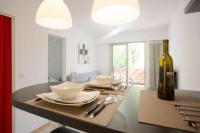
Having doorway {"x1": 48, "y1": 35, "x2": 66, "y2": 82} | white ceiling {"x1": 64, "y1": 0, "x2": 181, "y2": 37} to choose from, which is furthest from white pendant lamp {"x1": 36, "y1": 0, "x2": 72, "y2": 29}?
doorway {"x1": 48, "y1": 35, "x2": 66, "y2": 82}

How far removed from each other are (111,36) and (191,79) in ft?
11.1

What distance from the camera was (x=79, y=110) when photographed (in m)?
0.54

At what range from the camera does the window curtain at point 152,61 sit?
13.4 ft

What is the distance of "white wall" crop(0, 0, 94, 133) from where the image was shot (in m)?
1.83

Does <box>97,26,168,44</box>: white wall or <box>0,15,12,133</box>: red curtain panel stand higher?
<box>97,26,168,44</box>: white wall

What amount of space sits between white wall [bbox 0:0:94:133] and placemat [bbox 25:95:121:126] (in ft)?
5.16

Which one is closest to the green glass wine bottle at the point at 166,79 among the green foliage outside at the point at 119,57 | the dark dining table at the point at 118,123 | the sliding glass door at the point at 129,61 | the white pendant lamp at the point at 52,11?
the dark dining table at the point at 118,123

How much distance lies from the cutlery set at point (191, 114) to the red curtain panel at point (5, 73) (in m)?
2.05

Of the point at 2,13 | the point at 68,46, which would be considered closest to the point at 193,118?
the point at 2,13

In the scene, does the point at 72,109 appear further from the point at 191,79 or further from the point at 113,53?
the point at 113,53

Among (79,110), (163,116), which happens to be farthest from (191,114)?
(79,110)

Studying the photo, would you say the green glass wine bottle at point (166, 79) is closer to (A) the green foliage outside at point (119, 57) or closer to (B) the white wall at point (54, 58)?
(B) the white wall at point (54, 58)

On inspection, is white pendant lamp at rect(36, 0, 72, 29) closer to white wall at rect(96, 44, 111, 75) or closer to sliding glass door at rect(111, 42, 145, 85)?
sliding glass door at rect(111, 42, 145, 85)

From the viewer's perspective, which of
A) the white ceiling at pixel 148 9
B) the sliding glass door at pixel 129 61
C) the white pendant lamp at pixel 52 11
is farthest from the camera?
the sliding glass door at pixel 129 61
